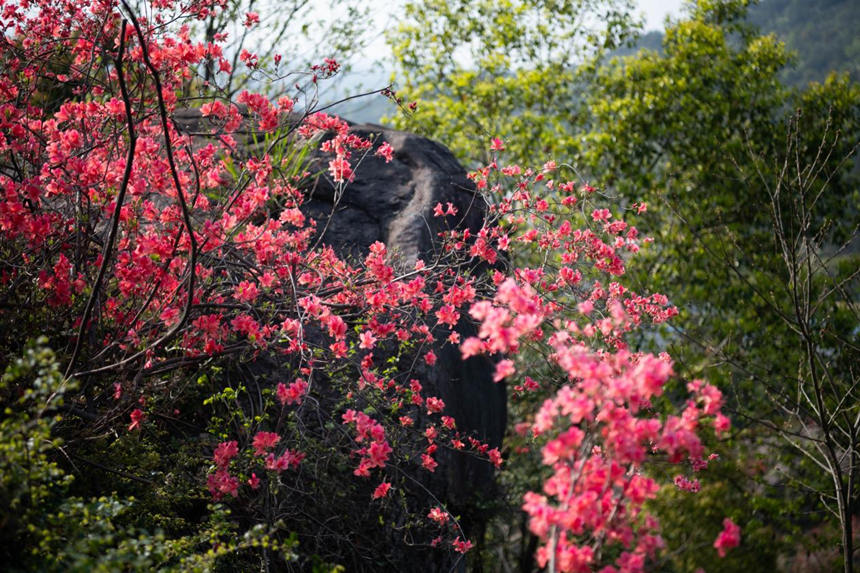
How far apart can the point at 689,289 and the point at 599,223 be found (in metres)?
4.26

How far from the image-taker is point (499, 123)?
35.4 feet

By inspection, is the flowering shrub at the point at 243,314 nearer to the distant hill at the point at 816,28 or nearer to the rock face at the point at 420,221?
the rock face at the point at 420,221

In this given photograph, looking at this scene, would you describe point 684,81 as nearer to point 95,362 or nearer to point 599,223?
point 599,223

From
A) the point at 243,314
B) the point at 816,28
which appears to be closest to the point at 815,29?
the point at 816,28

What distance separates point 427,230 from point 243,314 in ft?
6.85

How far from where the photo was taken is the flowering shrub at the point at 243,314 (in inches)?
76.2

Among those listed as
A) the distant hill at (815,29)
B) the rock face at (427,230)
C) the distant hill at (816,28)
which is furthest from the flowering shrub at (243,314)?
the distant hill at (816,28)

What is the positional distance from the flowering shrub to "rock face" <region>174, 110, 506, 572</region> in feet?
0.90

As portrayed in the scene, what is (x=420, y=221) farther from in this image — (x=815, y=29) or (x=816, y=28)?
(x=816, y=28)

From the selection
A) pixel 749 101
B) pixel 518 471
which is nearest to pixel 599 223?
pixel 518 471

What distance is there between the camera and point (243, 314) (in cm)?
371

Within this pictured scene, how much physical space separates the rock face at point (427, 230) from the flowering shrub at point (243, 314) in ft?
0.90

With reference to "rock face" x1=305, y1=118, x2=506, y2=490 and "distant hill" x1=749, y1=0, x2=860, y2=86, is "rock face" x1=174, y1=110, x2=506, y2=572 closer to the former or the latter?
"rock face" x1=305, y1=118, x2=506, y2=490

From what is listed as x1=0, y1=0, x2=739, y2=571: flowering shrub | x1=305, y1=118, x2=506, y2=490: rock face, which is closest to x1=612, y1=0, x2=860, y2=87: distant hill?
x1=305, y1=118, x2=506, y2=490: rock face
